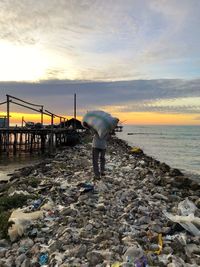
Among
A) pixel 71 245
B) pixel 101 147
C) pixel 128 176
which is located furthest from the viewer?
pixel 128 176

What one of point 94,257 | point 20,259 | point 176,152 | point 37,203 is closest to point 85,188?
point 37,203

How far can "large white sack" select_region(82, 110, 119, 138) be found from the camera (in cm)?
1262

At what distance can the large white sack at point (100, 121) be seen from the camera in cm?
1262

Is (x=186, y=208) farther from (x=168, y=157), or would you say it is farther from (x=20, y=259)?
(x=168, y=157)

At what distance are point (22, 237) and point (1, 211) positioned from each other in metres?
2.29

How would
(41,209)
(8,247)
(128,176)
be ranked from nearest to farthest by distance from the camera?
(8,247) → (41,209) → (128,176)

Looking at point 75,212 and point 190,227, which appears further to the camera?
point 75,212

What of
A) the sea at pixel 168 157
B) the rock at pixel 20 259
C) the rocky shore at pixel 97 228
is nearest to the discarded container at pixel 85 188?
the rocky shore at pixel 97 228

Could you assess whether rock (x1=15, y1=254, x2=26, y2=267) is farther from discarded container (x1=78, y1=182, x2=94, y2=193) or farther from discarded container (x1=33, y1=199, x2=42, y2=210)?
discarded container (x1=78, y1=182, x2=94, y2=193)

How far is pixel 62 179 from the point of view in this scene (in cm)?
1420

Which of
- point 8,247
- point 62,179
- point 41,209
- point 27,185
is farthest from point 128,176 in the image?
point 8,247

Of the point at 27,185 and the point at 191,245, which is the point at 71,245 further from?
the point at 27,185

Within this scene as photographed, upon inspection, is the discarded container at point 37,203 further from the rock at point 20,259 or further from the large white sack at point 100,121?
the large white sack at point 100,121

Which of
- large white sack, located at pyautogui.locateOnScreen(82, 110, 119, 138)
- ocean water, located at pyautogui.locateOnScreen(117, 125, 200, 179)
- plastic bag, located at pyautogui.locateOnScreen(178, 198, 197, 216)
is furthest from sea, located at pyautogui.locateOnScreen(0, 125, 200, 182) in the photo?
plastic bag, located at pyautogui.locateOnScreen(178, 198, 197, 216)
